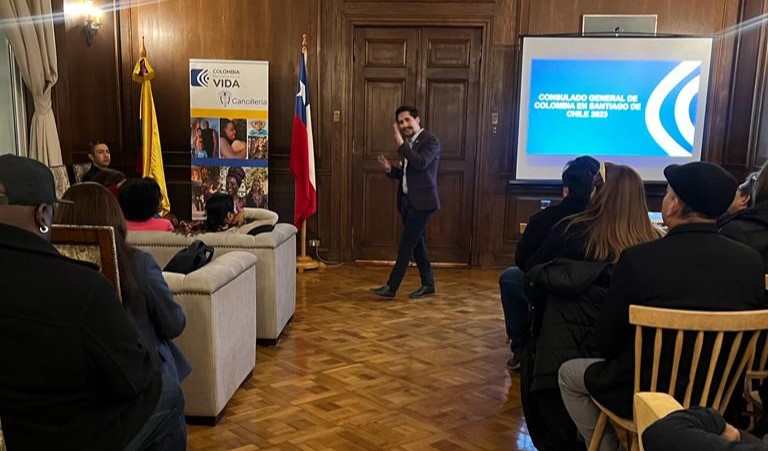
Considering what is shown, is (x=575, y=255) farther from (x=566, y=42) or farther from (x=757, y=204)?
(x=566, y=42)

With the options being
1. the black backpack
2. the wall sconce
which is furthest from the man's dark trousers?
the wall sconce

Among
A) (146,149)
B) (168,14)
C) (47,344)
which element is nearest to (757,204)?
(47,344)

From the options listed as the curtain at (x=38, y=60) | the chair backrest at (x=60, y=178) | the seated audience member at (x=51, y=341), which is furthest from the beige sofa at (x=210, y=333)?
the curtain at (x=38, y=60)

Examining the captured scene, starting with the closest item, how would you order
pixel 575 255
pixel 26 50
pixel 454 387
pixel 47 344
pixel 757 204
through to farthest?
pixel 47 344 < pixel 575 255 < pixel 757 204 < pixel 454 387 < pixel 26 50

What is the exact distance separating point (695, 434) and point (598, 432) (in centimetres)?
124

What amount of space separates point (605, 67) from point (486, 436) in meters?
4.23

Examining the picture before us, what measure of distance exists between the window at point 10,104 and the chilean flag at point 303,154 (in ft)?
7.31

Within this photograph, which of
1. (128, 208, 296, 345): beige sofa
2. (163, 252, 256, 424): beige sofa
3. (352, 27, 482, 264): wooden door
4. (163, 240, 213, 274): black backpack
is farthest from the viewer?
(352, 27, 482, 264): wooden door

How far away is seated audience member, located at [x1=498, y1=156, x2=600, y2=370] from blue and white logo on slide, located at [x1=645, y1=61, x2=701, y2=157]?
10.6 ft

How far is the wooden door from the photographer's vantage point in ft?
19.7

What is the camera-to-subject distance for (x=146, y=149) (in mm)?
5863

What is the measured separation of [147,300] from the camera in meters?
2.02

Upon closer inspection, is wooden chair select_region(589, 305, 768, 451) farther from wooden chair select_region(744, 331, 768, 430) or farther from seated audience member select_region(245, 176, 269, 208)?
seated audience member select_region(245, 176, 269, 208)

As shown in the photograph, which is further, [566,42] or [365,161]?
[365,161]
